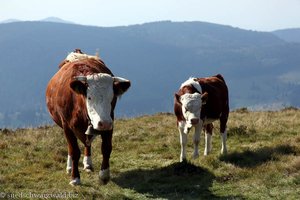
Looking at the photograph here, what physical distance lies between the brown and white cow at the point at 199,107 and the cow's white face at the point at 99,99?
4014mm

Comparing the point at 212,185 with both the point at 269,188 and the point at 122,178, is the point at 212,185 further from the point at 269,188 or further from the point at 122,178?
the point at 122,178

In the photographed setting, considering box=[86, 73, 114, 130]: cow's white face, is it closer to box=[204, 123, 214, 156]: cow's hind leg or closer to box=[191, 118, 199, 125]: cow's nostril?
box=[191, 118, 199, 125]: cow's nostril

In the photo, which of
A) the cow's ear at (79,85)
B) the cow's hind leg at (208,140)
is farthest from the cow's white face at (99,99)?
→ the cow's hind leg at (208,140)

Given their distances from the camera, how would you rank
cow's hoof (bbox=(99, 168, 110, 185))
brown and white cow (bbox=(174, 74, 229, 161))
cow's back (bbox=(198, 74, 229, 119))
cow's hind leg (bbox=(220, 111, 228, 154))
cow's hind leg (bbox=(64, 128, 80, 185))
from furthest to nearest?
cow's hind leg (bbox=(220, 111, 228, 154)) < cow's back (bbox=(198, 74, 229, 119)) < brown and white cow (bbox=(174, 74, 229, 161)) < cow's hind leg (bbox=(64, 128, 80, 185)) < cow's hoof (bbox=(99, 168, 110, 185))

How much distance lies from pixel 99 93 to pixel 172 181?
11.0 ft

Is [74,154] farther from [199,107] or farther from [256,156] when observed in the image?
[256,156]

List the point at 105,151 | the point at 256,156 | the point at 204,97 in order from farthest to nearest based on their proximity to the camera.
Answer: the point at 256,156, the point at 204,97, the point at 105,151

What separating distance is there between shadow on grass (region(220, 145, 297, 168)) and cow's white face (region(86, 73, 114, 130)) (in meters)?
4.85

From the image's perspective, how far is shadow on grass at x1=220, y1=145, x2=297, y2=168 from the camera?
1297 centimetres

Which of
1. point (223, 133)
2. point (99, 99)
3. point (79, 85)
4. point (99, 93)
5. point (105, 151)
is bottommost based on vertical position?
point (223, 133)

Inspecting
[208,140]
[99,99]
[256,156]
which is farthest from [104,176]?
[208,140]

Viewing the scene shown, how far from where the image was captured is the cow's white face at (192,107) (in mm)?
13188

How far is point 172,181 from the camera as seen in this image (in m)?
11.6

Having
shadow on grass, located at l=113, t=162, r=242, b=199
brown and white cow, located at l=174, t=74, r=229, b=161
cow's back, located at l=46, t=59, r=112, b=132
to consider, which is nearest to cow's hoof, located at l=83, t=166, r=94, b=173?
shadow on grass, located at l=113, t=162, r=242, b=199
